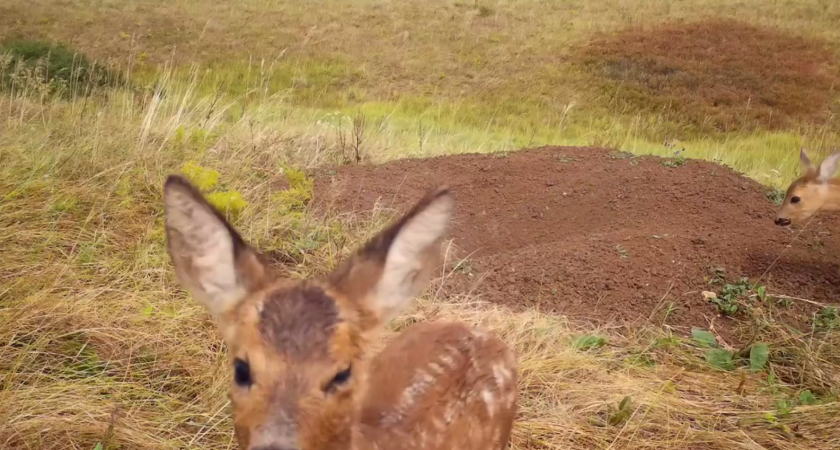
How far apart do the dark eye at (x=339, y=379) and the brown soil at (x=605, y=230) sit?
2341 millimetres

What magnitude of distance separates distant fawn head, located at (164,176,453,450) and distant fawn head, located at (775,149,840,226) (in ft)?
13.8

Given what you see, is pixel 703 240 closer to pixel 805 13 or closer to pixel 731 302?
pixel 731 302

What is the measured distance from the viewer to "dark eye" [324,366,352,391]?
1.42 meters

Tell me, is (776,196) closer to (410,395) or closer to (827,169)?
(827,169)

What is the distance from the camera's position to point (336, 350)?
1424 millimetres

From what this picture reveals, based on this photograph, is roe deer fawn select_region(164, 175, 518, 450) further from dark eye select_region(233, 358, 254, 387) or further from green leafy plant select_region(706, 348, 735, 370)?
green leafy plant select_region(706, 348, 735, 370)

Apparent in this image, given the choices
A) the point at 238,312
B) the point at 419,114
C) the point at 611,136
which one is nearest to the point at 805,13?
the point at 611,136

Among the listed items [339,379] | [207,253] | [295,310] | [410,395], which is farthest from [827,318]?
[207,253]

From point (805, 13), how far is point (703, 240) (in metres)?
4.92

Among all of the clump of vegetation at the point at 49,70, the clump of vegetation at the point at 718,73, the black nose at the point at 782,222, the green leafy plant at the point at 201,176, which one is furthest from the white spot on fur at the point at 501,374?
the clump of vegetation at the point at 718,73

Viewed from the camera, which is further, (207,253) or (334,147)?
(334,147)

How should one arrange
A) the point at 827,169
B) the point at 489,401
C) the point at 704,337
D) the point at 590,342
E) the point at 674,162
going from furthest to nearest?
the point at 674,162 → the point at 827,169 → the point at 704,337 → the point at 590,342 → the point at 489,401

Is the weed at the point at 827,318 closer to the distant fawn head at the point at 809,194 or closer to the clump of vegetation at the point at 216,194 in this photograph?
the distant fawn head at the point at 809,194

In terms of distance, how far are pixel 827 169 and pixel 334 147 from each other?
429 centimetres
